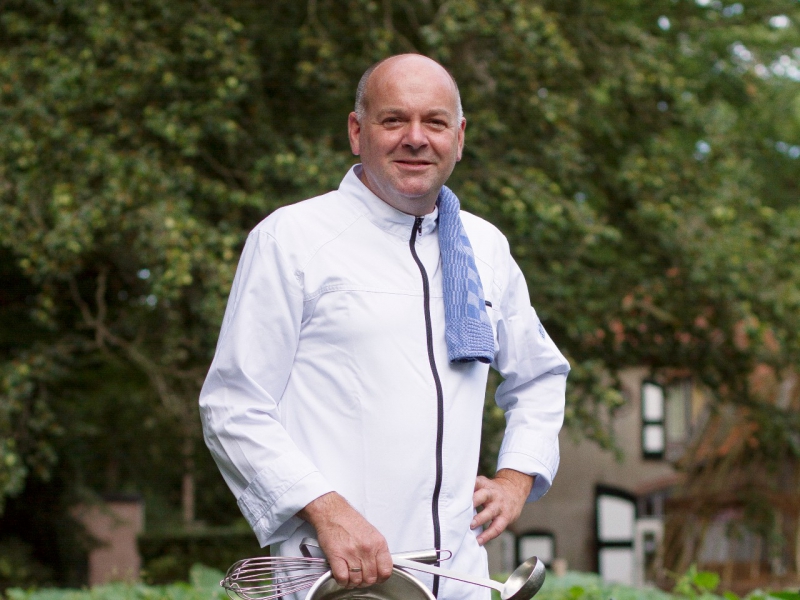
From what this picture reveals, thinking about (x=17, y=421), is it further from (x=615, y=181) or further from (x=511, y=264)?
(x=511, y=264)

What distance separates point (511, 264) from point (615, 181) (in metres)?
8.26

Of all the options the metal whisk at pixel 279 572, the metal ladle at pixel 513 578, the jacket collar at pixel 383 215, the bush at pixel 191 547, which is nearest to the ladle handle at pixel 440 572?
the metal ladle at pixel 513 578

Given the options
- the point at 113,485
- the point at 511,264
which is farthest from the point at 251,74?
the point at 113,485

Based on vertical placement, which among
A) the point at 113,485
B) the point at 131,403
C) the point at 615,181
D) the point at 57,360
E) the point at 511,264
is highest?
the point at 615,181

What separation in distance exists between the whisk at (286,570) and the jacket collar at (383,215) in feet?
1.98

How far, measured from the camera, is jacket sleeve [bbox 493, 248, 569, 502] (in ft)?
7.21

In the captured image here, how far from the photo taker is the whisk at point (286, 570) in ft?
6.10

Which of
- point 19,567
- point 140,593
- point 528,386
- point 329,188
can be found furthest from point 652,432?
point 528,386

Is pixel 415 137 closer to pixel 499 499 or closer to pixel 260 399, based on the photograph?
pixel 260 399

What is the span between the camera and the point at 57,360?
9141 millimetres

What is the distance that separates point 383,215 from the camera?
2.11 meters

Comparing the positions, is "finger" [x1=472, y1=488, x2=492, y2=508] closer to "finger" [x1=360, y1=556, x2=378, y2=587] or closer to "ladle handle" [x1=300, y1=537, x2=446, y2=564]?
"ladle handle" [x1=300, y1=537, x2=446, y2=564]

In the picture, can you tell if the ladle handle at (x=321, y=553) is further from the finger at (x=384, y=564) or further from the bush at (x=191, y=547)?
the bush at (x=191, y=547)

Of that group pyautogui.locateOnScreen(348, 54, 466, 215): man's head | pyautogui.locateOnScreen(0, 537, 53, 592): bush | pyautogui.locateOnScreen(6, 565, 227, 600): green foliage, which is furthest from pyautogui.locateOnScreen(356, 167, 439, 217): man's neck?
pyautogui.locateOnScreen(0, 537, 53, 592): bush
